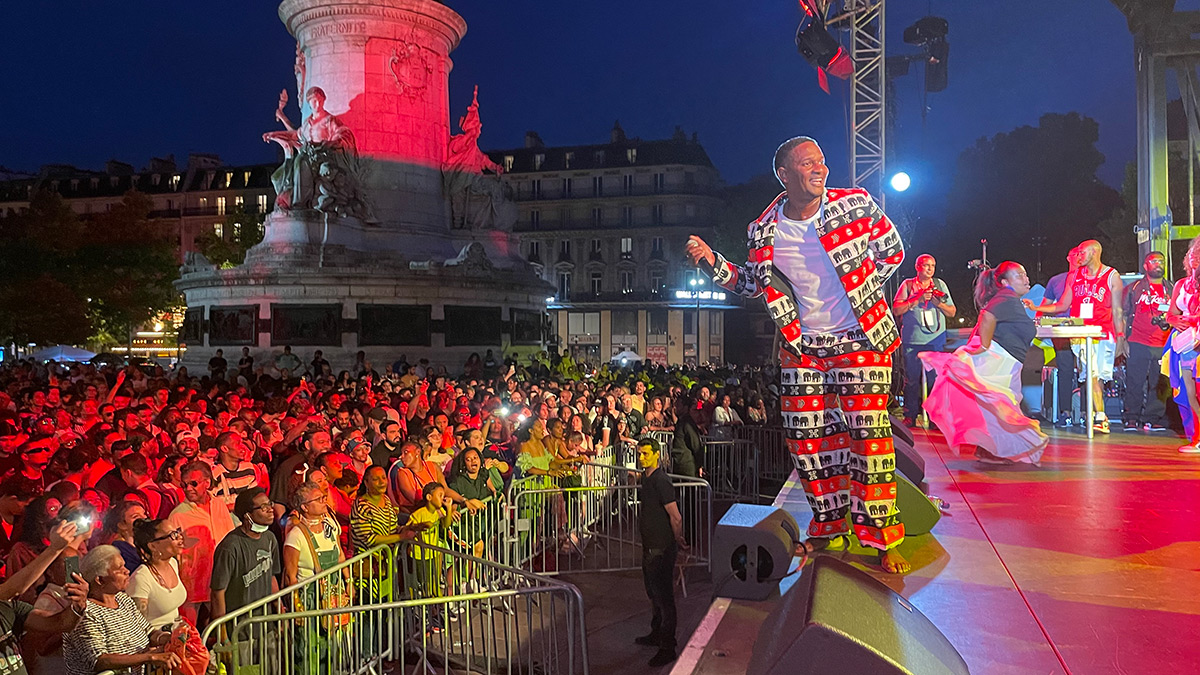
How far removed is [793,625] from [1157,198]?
1541 centimetres

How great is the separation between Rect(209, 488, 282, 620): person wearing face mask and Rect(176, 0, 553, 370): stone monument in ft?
56.6

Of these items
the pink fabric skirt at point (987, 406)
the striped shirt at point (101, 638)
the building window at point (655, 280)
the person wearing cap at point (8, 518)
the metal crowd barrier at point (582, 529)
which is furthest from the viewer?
the building window at point (655, 280)

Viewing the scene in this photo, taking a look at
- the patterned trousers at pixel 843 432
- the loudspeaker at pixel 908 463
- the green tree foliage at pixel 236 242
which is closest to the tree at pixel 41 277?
the green tree foliage at pixel 236 242

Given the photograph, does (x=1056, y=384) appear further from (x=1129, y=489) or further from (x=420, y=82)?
(x=420, y=82)

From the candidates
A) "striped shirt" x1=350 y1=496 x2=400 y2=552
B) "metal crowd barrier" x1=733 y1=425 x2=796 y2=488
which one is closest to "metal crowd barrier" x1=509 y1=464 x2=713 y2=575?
"striped shirt" x1=350 y1=496 x2=400 y2=552

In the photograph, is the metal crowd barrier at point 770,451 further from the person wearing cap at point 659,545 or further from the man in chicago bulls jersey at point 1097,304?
the person wearing cap at point 659,545

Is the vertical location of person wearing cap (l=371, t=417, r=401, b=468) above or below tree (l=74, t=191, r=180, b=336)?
below

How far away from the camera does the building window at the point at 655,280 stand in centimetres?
6284

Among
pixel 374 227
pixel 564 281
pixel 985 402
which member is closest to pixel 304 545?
pixel 985 402

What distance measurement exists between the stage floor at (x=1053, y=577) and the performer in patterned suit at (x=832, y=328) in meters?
0.43

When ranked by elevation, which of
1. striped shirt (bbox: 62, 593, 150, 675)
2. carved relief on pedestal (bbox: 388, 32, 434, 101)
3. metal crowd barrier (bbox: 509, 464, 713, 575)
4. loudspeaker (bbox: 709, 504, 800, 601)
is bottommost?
metal crowd barrier (bbox: 509, 464, 713, 575)

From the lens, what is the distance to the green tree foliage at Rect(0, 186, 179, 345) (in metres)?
32.2

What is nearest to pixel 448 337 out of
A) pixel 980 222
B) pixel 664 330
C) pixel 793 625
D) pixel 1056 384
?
pixel 1056 384

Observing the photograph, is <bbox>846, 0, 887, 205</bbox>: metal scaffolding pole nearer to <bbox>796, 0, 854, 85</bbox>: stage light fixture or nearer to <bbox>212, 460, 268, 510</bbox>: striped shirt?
<bbox>796, 0, 854, 85</bbox>: stage light fixture
